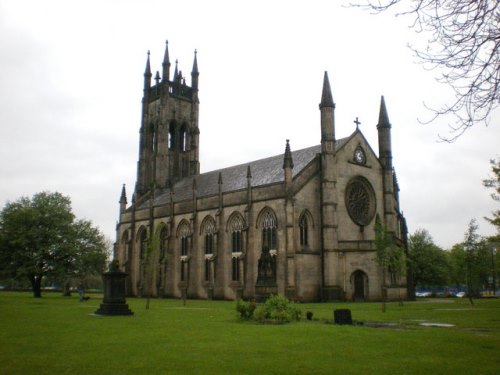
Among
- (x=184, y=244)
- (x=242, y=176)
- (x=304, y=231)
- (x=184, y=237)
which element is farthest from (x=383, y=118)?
(x=184, y=244)

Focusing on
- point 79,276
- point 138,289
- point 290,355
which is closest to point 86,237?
point 79,276

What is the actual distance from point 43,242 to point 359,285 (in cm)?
3561

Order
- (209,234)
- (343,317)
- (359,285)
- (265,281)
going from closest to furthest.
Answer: (343,317) < (265,281) < (359,285) < (209,234)

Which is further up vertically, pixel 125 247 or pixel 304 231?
pixel 304 231

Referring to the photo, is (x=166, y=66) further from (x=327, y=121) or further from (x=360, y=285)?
(x=360, y=285)

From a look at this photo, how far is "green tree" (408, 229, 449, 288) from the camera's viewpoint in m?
77.4

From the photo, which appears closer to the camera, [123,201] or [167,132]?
[123,201]

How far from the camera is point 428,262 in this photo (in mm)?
77625

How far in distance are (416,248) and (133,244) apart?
44.9 metres

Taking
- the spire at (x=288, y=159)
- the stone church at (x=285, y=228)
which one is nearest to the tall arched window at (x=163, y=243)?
the stone church at (x=285, y=228)

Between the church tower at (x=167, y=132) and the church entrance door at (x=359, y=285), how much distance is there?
112 ft

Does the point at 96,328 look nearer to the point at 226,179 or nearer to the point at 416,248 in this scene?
the point at 226,179

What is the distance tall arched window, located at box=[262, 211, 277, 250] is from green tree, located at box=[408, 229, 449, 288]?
1457 inches

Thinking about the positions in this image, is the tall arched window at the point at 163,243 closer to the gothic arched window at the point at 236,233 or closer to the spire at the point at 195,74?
the gothic arched window at the point at 236,233
